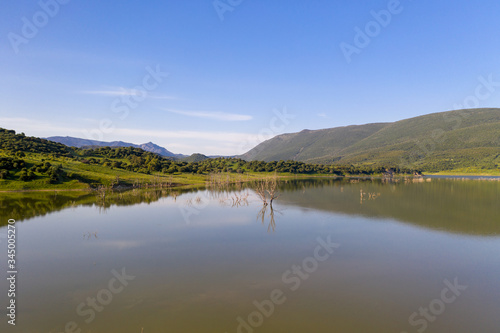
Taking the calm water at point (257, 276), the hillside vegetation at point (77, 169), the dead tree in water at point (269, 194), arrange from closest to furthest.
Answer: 1. the calm water at point (257, 276)
2. the dead tree in water at point (269, 194)
3. the hillside vegetation at point (77, 169)

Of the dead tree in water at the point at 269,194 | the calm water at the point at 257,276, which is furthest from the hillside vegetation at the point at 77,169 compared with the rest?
the calm water at the point at 257,276

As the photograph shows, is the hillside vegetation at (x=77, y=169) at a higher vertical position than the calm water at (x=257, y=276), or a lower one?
higher

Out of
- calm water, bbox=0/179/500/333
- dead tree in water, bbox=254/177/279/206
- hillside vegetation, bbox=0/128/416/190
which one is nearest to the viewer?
calm water, bbox=0/179/500/333

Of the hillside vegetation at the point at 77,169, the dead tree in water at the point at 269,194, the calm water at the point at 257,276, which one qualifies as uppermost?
the hillside vegetation at the point at 77,169

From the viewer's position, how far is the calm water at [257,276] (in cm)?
1231

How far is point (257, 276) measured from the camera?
17.2m

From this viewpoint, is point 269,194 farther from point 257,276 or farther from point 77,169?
→ point 77,169

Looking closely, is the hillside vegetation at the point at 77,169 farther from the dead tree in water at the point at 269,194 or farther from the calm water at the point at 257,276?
the calm water at the point at 257,276

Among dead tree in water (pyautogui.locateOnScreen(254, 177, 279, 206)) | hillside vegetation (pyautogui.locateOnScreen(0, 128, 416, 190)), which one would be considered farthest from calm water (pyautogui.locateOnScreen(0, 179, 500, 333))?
hillside vegetation (pyautogui.locateOnScreen(0, 128, 416, 190))

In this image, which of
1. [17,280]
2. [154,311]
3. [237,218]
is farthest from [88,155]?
[154,311]

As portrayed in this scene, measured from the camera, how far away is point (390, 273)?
17.8m

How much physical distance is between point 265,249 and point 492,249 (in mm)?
18302

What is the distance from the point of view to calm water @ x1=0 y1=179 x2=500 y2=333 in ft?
40.4

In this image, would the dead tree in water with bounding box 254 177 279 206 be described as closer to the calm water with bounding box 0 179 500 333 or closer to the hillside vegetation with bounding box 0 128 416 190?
the hillside vegetation with bounding box 0 128 416 190
